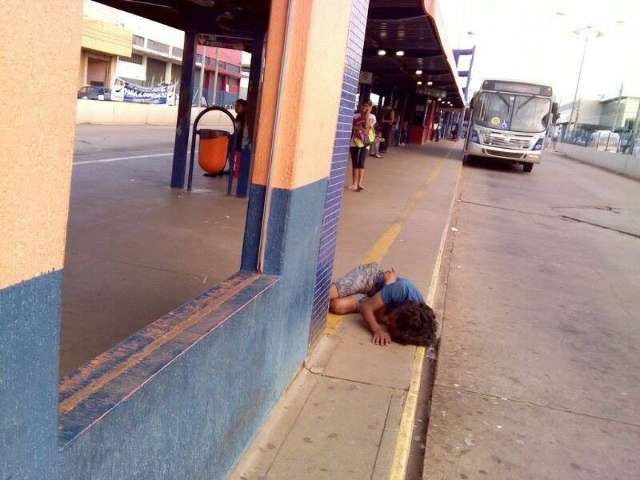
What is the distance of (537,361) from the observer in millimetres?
4934

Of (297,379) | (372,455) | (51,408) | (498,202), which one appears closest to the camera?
(51,408)

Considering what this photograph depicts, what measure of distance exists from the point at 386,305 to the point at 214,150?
6.27m

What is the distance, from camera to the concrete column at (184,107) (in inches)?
369

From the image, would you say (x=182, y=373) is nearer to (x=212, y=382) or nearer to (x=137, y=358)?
(x=137, y=358)

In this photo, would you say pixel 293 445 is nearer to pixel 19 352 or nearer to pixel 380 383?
pixel 380 383

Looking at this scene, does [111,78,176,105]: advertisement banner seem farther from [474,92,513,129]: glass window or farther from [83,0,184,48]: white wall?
[474,92,513,129]: glass window

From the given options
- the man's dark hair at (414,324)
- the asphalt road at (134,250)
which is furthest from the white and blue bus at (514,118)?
the man's dark hair at (414,324)

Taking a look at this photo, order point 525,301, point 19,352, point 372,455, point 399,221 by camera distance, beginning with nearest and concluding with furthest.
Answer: point 19,352, point 372,455, point 525,301, point 399,221

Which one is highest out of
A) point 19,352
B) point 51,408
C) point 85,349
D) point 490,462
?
point 19,352

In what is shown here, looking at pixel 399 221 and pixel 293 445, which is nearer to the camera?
pixel 293 445

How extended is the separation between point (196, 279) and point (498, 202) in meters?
10.7

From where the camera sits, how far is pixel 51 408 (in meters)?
1.53

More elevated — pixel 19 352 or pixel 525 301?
pixel 19 352

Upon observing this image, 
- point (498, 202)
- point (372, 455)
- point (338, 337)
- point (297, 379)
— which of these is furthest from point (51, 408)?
point (498, 202)
